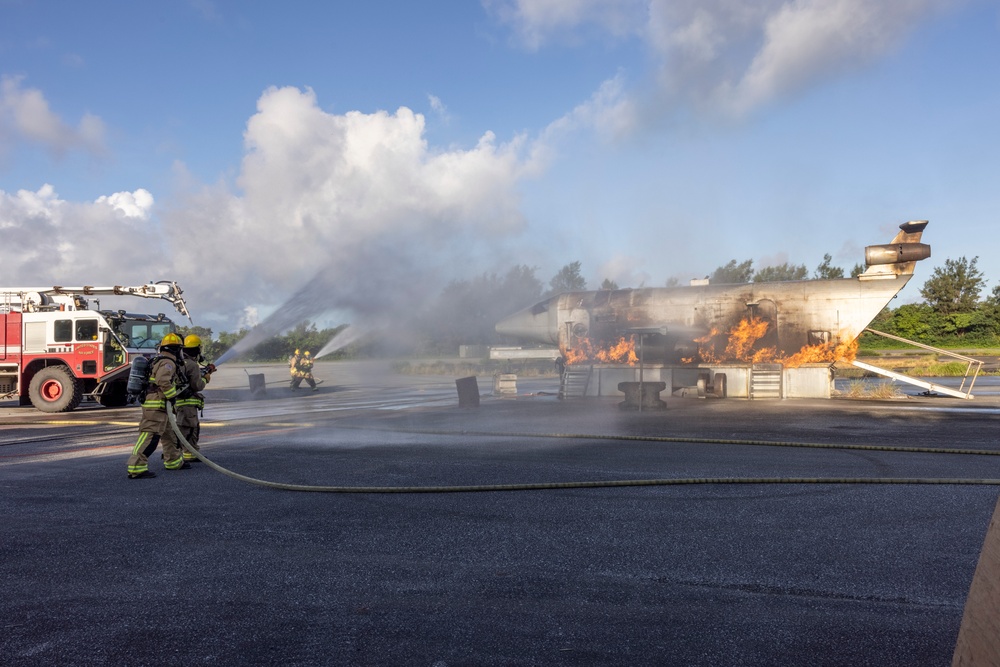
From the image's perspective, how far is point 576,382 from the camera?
20.1 meters

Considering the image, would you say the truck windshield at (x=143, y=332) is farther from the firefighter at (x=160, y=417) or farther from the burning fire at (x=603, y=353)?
the burning fire at (x=603, y=353)

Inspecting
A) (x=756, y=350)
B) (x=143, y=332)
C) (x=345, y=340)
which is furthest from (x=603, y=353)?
(x=143, y=332)

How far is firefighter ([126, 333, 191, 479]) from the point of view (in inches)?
346

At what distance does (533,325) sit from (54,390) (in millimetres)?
15490

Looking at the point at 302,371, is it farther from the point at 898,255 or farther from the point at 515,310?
the point at 898,255

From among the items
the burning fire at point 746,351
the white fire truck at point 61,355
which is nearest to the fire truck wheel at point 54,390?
the white fire truck at point 61,355

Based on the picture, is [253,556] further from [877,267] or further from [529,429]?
[877,267]

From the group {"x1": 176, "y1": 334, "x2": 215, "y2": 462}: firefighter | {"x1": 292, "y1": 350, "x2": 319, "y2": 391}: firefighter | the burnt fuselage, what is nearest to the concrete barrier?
{"x1": 176, "y1": 334, "x2": 215, "y2": 462}: firefighter

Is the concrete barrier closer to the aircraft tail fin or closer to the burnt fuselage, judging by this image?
the burnt fuselage

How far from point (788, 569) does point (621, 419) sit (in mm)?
10206

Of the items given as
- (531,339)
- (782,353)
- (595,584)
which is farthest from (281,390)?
(595,584)

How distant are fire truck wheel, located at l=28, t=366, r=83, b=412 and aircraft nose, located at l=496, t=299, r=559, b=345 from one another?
544 inches

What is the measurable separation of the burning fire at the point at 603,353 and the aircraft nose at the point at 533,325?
41.1 inches

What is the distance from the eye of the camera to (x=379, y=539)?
583 cm
